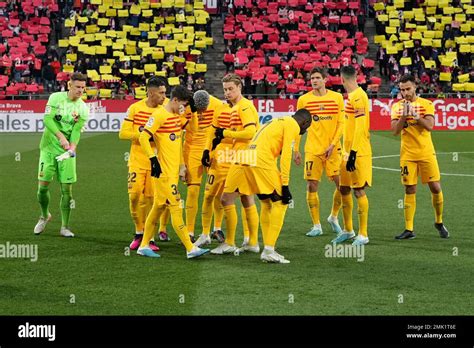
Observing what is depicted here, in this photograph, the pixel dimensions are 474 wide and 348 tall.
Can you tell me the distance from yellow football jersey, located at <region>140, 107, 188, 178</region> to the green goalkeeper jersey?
250 centimetres

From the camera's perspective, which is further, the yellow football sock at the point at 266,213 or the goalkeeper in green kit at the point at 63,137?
the goalkeeper in green kit at the point at 63,137

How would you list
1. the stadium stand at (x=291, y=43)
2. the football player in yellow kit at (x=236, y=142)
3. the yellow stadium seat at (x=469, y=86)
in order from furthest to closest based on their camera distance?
1. the stadium stand at (x=291, y=43)
2. the yellow stadium seat at (x=469, y=86)
3. the football player in yellow kit at (x=236, y=142)

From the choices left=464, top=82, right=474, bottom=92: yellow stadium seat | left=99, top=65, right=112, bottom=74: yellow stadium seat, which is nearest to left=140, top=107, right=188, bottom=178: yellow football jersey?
left=464, top=82, right=474, bottom=92: yellow stadium seat

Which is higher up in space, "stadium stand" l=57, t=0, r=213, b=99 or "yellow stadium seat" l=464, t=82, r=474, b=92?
"stadium stand" l=57, t=0, r=213, b=99

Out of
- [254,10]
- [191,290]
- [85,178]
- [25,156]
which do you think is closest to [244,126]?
→ [191,290]

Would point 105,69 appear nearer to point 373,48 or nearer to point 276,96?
point 276,96

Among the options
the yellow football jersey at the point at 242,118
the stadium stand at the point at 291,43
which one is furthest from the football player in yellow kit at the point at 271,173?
the stadium stand at the point at 291,43

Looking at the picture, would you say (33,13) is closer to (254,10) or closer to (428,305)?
(254,10)

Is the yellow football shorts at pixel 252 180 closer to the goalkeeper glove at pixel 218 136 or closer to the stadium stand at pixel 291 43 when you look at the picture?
the goalkeeper glove at pixel 218 136

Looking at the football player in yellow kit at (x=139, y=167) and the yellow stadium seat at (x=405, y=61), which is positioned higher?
the yellow stadium seat at (x=405, y=61)

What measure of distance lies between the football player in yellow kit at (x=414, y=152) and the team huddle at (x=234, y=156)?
15 millimetres

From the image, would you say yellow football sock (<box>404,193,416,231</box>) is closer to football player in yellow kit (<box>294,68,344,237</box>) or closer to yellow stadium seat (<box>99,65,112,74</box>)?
football player in yellow kit (<box>294,68,344,237</box>)

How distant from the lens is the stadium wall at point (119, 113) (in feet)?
111

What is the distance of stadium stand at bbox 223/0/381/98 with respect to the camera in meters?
37.3
